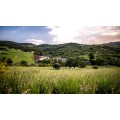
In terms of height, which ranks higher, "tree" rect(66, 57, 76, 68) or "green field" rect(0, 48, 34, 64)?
"green field" rect(0, 48, 34, 64)

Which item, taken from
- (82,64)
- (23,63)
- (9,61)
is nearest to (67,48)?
(82,64)

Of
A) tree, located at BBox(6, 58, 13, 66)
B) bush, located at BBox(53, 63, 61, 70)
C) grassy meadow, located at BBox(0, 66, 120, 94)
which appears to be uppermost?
tree, located at BBox(6, 58, 13, 66)

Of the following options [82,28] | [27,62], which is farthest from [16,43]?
[82,28]

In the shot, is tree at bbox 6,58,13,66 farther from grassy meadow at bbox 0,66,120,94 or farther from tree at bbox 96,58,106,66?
tree at bbox 96,58,106,66

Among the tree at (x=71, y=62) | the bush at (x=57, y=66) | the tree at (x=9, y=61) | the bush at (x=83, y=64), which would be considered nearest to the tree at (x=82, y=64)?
the bush at (x=83, y=64)

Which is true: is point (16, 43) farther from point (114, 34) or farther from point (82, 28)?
point (114, 34)

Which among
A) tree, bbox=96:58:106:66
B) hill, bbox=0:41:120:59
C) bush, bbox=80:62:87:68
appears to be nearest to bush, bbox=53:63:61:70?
hill, bbox=0:41:120:59

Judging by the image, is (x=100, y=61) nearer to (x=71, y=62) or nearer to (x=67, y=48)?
(x=71, y=62)
